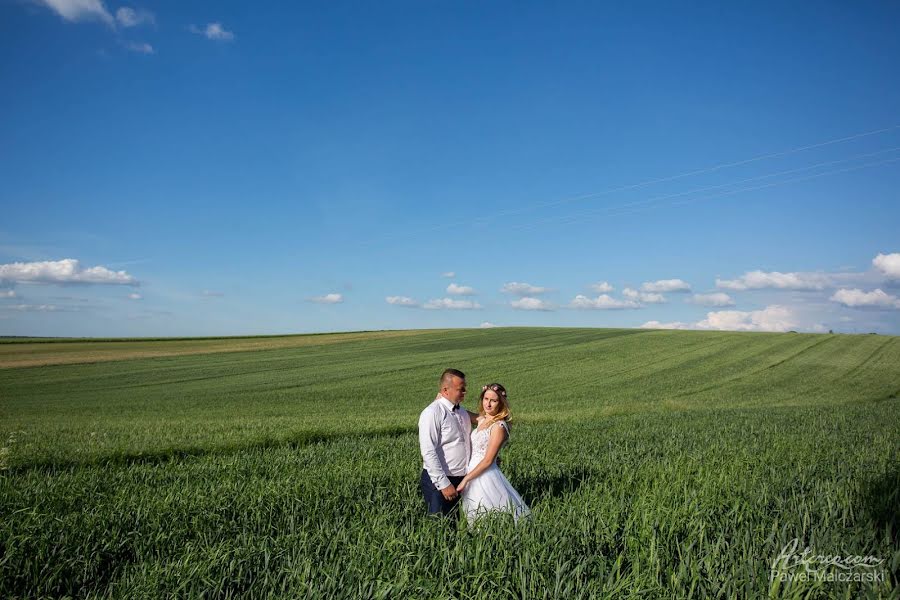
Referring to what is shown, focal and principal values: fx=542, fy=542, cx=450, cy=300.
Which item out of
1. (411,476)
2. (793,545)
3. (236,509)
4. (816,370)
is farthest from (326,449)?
(816,370)

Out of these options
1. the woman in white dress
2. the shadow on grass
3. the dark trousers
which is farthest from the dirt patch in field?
the shadow on grass

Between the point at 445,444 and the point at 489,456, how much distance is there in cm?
51

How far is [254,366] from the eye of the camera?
138 feet

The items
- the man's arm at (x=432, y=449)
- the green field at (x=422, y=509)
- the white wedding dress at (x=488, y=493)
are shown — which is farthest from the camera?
the man's arm at (x=432, y=449)

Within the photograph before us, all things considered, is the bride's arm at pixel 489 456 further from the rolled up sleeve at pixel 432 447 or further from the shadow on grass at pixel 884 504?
the shadow on grass at pixel 884 504

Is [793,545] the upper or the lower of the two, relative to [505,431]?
lower

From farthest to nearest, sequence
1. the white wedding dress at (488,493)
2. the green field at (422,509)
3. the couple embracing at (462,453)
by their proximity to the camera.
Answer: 1. the couple embracing at (462,453)
2. the white wedding dress at (488,493)
3. the green field at (422,509)

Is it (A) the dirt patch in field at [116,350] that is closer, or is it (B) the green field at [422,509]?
(B) the green field at [422,509]

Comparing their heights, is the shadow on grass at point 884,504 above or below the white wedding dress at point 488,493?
below

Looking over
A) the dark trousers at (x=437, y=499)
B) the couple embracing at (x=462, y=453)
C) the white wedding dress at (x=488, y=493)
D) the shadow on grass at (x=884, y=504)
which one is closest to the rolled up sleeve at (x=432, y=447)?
the couple embracing at (x=462, y=453)

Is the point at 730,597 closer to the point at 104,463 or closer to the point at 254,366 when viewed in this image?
the point at 104,463

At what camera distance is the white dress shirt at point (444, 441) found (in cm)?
546

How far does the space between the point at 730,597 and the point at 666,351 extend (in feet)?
151

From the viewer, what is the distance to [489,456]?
5395mm
